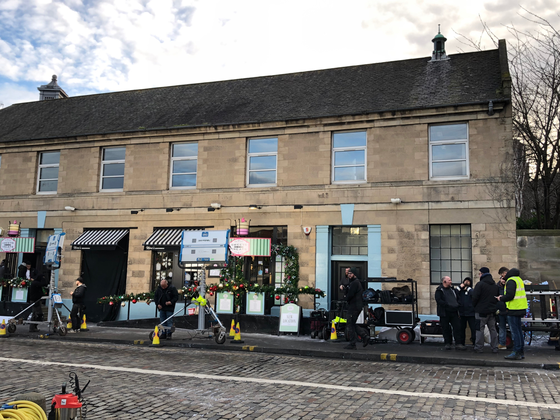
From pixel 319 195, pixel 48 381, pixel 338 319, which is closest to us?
pixel 48 381

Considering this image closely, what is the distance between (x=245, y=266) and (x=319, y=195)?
12.0 ft

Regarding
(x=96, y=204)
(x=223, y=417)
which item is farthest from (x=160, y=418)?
(x=96, y=204)

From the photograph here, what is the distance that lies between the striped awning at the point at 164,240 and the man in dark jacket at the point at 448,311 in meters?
9.04

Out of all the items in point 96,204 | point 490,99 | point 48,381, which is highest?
point 490,99

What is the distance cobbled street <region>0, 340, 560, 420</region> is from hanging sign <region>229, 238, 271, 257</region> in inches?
210

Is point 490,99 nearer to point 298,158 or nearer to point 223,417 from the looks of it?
point 298,158

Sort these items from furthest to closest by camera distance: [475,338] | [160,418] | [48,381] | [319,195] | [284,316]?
[319,195], [284,316], [475,338], [48,381], [160,418]

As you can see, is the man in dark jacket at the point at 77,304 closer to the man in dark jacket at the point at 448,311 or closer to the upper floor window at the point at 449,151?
the man in dark jacket at the point at 448,311

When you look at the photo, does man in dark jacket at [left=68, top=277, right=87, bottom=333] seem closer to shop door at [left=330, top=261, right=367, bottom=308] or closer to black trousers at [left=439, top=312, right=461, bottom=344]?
shop door at [left=330, top=261, right=367, bottom=308]

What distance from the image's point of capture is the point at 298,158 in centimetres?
1717

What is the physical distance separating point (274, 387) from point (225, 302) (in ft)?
28.2

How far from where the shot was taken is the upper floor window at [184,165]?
18578 mm

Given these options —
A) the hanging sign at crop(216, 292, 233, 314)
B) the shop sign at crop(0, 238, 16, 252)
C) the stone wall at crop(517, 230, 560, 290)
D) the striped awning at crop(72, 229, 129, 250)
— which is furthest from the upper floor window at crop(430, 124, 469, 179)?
the shop sign at crop(0, 238, 16, 252)

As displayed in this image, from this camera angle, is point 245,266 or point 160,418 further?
point 245,266
